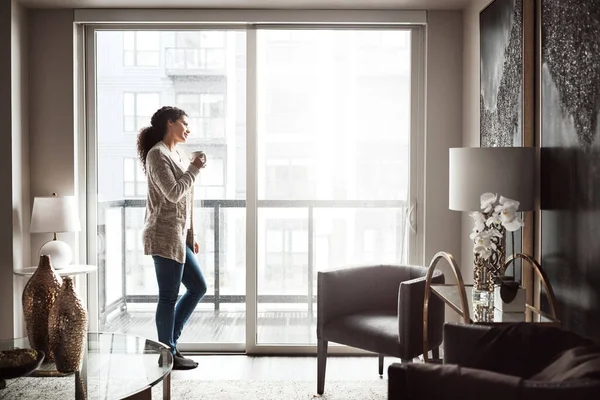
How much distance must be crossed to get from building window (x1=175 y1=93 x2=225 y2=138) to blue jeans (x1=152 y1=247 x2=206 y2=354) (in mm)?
848

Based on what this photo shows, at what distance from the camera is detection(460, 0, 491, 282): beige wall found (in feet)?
12.5

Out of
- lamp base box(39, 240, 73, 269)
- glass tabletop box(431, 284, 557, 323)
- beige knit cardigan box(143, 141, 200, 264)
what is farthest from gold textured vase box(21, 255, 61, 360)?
glass tabletop box(431, 284, 557, 323)

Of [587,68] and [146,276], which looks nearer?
[587,68]

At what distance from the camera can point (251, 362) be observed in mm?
4059

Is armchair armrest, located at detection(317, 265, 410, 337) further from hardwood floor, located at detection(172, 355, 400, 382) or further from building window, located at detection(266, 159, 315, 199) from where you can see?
building window, located at detection(266, 159, 315, 199)

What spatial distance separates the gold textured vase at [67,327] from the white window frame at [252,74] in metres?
1.78

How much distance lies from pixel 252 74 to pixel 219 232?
3.62 feet

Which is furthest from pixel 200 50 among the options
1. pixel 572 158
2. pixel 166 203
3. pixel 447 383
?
pixel 447 383

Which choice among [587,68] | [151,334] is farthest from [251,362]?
[587,68]

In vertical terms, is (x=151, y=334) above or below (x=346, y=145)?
below

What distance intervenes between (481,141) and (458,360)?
6.24 feet

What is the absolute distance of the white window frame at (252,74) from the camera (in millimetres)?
4109

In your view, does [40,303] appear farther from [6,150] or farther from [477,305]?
[477,305]

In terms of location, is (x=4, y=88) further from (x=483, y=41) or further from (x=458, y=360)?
(x=458, y=360)
